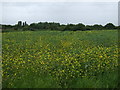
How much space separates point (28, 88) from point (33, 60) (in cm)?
213

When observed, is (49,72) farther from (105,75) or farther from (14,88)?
(105,75)

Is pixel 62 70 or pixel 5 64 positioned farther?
pixel 5 64

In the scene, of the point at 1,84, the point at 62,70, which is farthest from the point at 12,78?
the point at 62,70

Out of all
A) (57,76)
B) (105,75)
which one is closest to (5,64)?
(57,76)

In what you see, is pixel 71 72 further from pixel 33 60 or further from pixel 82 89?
pixel 33 60

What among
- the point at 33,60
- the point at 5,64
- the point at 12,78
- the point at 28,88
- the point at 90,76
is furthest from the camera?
the point at 33,60

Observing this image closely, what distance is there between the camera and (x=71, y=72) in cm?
508

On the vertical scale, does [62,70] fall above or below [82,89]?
above

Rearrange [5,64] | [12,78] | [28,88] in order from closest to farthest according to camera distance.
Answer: [28,88] < [12,78] < [5,64]

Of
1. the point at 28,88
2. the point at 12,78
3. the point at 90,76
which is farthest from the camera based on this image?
the point at 90,76

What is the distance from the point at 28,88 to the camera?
168 inches

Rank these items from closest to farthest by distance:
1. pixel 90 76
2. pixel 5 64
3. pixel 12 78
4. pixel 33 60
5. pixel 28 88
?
pixel 28 88, pixel 12 78, pixel 90 76, pixel 5 64, pixel 33 60

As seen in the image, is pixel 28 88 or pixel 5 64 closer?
pixel 28 88

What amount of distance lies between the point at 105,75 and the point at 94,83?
0.79 metres
